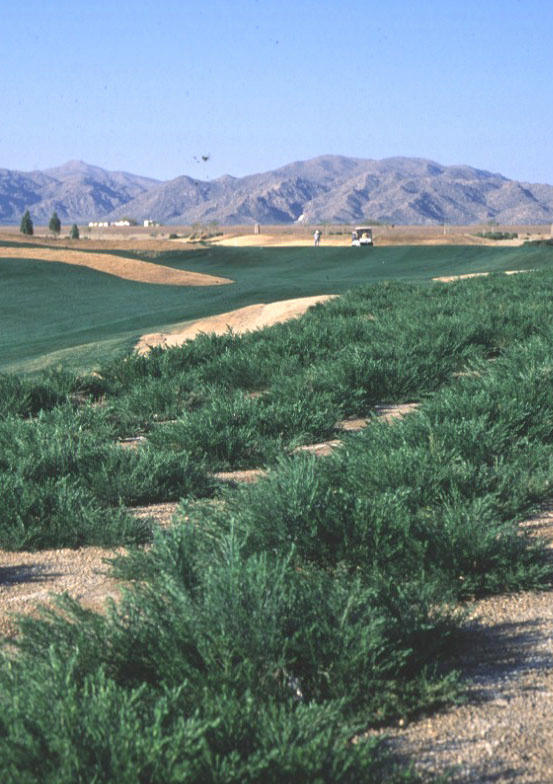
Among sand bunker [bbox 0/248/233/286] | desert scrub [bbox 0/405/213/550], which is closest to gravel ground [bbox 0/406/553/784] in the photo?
desert scrub [bbox 0/405/213/550]

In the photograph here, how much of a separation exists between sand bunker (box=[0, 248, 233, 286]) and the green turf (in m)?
1.18

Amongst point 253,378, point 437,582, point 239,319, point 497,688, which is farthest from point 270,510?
point 239,319

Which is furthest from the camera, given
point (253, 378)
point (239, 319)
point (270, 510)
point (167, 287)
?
point (167, 287)

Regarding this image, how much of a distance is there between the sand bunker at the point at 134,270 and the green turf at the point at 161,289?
1.18 meters

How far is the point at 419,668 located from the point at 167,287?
110ft

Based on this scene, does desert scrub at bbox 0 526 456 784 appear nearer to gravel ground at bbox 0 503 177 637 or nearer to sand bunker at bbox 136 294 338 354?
gravel ground at bbox 0 503 177 637

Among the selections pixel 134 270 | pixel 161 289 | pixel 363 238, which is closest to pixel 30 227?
pixel 363 238

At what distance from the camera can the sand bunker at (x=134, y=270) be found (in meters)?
38.8

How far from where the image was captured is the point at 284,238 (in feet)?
328

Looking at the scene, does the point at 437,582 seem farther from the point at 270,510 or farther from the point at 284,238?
the point at 284,238

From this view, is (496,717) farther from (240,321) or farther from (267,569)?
(240,321)

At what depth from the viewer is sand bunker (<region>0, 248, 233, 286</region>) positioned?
38.8 m

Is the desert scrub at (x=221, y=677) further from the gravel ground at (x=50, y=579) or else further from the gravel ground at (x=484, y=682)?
the gravel ground at (x=50, y=579)

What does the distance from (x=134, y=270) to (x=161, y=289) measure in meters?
6.43
